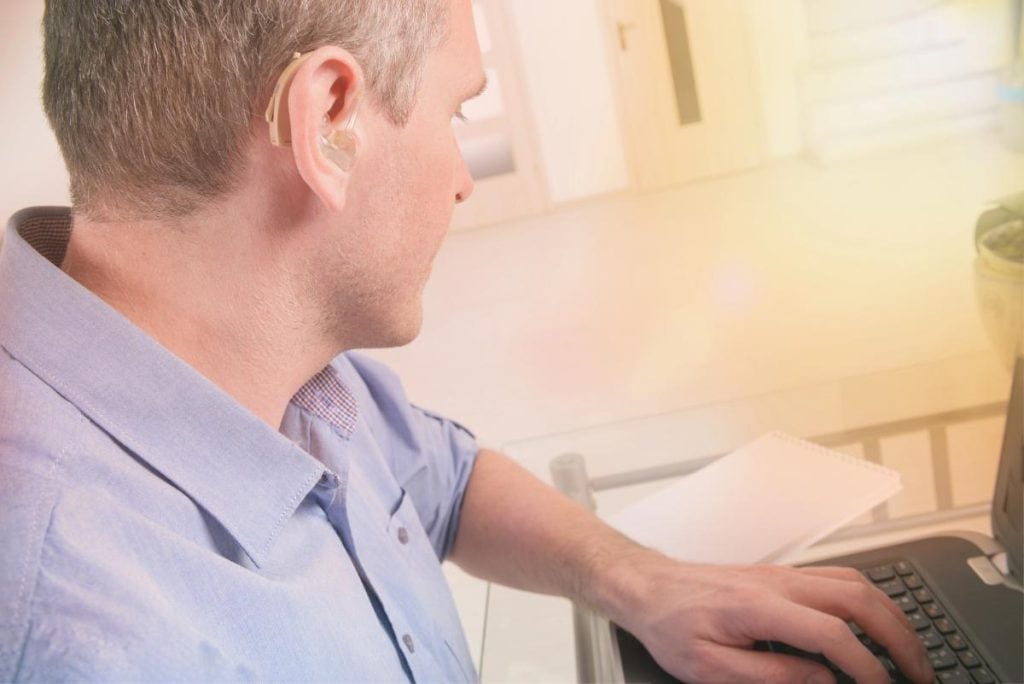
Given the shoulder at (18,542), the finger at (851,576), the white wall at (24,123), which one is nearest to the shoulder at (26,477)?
the shoulder at (18,542)

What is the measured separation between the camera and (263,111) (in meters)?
0.65

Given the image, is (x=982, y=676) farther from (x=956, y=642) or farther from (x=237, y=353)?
(x=237, y=353)

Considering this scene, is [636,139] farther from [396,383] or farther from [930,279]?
[396,383]

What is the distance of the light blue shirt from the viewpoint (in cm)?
50

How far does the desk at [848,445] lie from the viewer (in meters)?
0.97

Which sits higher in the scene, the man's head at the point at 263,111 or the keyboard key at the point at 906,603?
the man's head at the point at 263,111

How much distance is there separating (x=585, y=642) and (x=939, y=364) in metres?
0.63

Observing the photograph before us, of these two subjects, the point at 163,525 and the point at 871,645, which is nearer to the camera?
the point at 163,525

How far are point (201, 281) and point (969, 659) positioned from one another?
56 centimetres

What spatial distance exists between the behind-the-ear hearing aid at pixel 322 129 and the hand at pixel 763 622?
15.3 inches

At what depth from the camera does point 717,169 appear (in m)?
3.98

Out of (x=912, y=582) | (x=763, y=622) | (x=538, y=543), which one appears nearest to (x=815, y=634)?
(x=763, y=622)

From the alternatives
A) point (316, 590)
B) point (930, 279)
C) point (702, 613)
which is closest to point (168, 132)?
point (316, 590)

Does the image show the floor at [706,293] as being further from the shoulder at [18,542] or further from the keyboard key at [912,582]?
the shoulder at [18,542]
